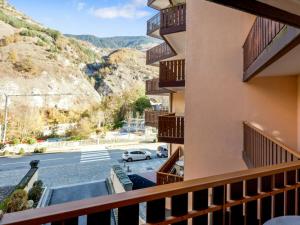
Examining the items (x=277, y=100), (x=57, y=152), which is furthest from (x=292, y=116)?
(x=57, y=152)

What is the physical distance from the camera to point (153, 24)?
397 inches

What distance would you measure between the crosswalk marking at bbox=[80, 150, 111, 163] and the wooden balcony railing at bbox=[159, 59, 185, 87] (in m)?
11.2

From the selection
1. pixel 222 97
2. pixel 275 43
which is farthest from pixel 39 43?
pixel 275 43

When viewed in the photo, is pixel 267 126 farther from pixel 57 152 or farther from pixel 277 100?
pixel 57 152

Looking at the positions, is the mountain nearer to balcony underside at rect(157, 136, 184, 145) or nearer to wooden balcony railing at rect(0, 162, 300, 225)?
balcony underside at rect(157, 136, 184, 145)

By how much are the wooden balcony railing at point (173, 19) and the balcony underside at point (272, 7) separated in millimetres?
5877

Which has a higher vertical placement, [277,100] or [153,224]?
[277,100]

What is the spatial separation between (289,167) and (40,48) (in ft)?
126

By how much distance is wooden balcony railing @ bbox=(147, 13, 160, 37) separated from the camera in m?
9.66

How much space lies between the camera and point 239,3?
115 cm

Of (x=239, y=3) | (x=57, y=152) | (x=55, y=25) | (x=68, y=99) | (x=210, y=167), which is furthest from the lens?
(x=55, y=25)

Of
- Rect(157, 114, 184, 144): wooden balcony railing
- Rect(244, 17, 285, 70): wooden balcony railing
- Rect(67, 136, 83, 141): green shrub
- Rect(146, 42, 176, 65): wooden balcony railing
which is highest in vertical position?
Rect(146, 42, 176, 65): wooden balcony railing

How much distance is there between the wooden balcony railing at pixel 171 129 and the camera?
21.7ft

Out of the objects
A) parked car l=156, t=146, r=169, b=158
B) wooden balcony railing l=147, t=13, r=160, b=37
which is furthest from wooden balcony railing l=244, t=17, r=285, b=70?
parked car l=156, t=146, r=169, b=158
